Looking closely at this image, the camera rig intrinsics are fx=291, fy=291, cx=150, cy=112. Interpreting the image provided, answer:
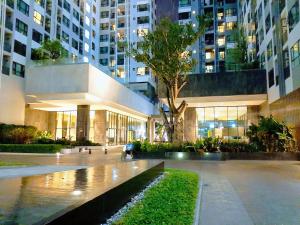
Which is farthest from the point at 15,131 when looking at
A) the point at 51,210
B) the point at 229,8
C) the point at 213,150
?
the point at 229,8

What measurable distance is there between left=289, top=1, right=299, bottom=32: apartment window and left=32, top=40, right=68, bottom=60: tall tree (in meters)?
27.3

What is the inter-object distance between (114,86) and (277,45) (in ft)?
61.8

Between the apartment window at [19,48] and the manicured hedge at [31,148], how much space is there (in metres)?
12.8

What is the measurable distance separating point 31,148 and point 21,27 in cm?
1720

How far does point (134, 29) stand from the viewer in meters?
68.9

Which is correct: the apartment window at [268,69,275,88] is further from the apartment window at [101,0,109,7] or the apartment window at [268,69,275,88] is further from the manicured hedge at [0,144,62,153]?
the apartment window at [101,0,109,7]

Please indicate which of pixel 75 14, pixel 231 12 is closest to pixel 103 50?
pixel 75 14

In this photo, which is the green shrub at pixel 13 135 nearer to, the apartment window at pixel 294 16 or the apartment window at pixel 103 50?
the apartment window at pixel 294 16

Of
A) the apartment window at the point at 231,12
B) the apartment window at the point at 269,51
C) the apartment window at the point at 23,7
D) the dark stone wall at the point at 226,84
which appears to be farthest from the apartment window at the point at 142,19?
the apartment window at the point at 269,51

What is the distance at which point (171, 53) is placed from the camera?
23641mm

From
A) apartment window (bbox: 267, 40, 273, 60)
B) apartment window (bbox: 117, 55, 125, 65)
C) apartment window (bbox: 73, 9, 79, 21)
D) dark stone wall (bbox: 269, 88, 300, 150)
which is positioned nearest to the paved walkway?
dark stone wall (bbox: 269, 88, 300, 150)

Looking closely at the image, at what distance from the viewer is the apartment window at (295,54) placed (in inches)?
856

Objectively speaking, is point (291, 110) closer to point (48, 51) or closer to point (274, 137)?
point (274, 137)

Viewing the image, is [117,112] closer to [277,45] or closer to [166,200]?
[277,45]
